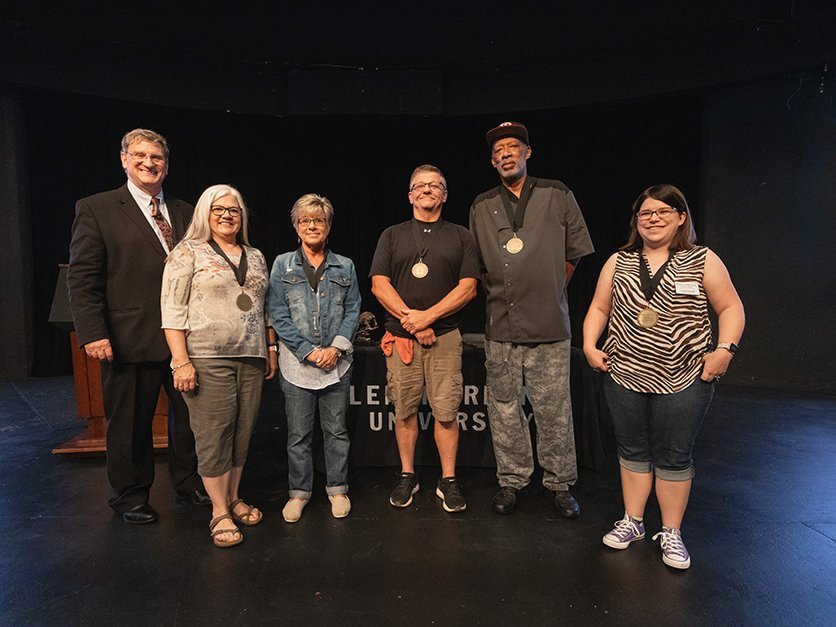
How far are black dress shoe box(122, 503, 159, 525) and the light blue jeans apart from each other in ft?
2.09

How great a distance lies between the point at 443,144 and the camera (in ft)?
23.6

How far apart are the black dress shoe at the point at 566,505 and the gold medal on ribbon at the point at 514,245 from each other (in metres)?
1.18

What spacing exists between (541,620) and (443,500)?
908mm

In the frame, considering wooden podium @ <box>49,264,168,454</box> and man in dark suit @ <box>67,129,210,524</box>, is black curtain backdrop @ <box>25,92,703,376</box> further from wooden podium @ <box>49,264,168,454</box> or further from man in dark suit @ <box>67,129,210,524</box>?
man in dark suit @ <box>67,129,210,524</box>

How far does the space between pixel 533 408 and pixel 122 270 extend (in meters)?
1.96

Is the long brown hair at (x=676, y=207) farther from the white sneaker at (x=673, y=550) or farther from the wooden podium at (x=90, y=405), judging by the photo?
the wooden podium at (x=90, y=405)

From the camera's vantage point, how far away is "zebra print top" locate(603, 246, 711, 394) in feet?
5.96

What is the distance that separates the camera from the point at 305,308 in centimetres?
225

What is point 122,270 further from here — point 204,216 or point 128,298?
point 204,216

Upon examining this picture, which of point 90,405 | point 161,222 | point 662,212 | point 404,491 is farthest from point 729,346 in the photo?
point 90,405

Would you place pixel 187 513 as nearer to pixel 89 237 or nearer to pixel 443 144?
pixel 89 237

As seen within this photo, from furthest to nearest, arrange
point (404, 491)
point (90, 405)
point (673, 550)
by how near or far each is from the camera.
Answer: point (90, 405), point (404, 491), point (673, 550)

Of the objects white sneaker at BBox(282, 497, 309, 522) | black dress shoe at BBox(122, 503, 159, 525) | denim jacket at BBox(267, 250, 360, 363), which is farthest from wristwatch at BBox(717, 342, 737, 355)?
black dress shoe at BBox(122, 503, 159, 525)

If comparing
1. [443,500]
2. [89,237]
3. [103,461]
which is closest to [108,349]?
[89,237]
